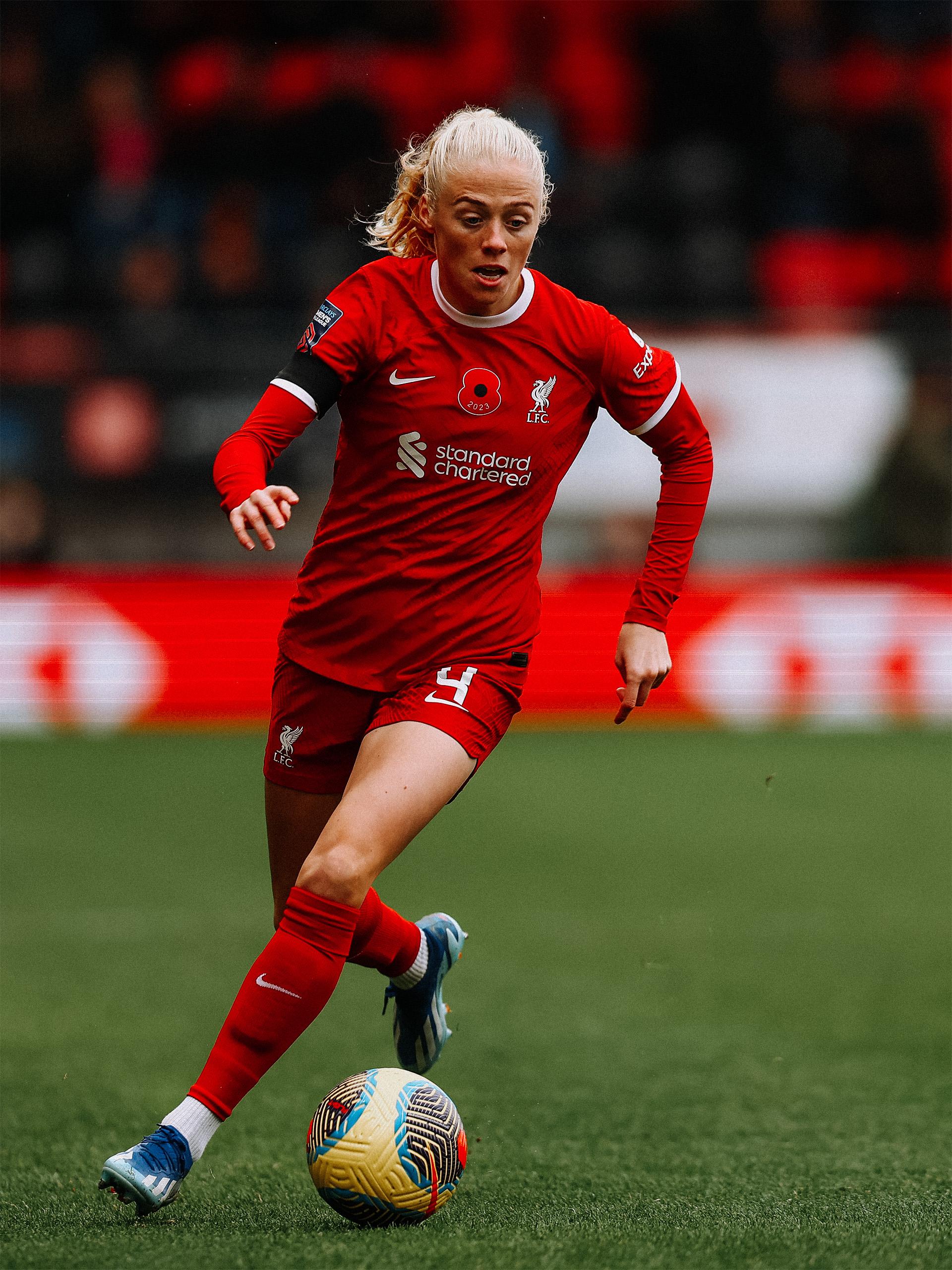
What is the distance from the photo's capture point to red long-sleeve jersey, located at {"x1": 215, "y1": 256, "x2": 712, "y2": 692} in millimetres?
4086

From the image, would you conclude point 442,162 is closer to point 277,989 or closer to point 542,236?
point 277,989

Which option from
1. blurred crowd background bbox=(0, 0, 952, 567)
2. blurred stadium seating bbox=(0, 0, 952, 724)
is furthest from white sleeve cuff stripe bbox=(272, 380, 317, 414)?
blurred crowd background bbox=(0, 0, 952, 567)

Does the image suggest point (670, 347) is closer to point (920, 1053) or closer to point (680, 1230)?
point (920, 1053)

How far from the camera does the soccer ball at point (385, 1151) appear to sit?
3707 mm

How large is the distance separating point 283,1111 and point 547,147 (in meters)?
11.0

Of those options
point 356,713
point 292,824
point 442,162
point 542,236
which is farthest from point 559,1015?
point 542,236

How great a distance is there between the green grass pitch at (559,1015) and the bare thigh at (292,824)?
27.8 inches

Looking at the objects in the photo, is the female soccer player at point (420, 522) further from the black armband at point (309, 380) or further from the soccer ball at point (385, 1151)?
the soccer ball at point (385, 1151)

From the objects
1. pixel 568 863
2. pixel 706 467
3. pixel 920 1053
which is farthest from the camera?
pixel 568 863

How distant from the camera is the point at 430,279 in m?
4.16

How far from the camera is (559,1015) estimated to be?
6.07 m

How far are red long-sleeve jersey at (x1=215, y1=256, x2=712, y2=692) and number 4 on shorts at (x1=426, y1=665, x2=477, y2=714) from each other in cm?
4

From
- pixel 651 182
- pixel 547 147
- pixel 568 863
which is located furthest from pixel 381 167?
pixel 568 863

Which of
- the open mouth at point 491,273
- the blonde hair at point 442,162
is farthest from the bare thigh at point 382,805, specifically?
the blonde hair at point 442,162
